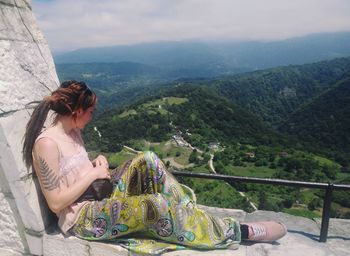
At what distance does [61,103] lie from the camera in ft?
7.97

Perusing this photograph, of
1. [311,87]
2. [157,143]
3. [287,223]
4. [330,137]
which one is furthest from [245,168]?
[311,87]

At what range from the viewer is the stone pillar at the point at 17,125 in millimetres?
2260

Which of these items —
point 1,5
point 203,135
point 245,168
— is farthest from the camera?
point 203,135

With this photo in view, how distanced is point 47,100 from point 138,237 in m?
1.23

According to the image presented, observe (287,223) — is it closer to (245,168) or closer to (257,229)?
(257,229)

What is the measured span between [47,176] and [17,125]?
419 mm

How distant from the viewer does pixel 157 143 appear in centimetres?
7288

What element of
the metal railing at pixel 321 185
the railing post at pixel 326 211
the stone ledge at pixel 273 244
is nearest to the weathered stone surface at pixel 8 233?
the stone ledge at pixel 273 244

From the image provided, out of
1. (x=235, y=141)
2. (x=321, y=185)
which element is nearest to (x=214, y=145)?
(x=235, y=141)

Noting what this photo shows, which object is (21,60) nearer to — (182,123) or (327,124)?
(182,123)

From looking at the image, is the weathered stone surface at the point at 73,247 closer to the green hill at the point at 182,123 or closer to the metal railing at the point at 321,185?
the metal railing at the point at 321,185

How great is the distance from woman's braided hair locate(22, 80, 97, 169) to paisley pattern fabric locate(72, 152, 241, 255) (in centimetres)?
59

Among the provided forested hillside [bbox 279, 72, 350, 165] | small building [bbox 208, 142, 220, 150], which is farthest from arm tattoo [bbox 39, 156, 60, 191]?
forested hillside [bbox 279, 72, 350, 165]

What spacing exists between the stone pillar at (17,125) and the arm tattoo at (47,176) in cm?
13
